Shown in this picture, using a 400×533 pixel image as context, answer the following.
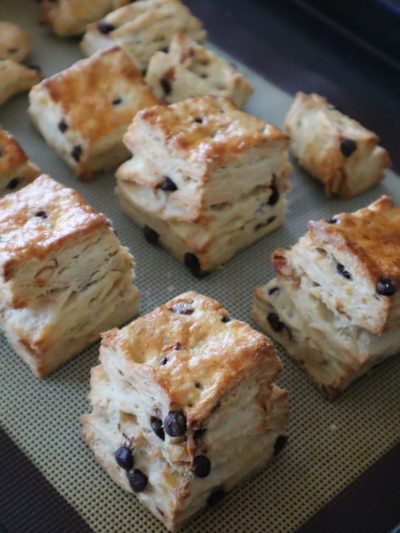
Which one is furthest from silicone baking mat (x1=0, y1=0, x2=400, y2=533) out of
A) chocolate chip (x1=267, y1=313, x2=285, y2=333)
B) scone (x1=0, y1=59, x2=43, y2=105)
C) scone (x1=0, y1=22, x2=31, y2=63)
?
scone (x1=0, y1=22, x2=31, y2=63)

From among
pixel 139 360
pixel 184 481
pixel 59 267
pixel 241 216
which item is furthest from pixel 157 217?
pixel 184 481

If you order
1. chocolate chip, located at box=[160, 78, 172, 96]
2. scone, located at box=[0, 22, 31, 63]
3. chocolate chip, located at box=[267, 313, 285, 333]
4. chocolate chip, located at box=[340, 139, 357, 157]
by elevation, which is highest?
scone, located at box=[0, 22, 31, 63]

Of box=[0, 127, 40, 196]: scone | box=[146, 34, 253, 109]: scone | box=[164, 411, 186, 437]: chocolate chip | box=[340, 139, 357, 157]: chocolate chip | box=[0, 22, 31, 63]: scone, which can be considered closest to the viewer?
box=[164, 411, 186, 437]: chocolate chip

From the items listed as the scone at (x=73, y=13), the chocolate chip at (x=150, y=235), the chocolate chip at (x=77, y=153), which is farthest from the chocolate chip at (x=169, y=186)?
the scone at (x=73, y=13)

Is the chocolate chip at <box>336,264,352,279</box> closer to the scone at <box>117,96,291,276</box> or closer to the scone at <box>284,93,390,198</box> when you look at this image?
the scone at <box>117,96,291,276</box>

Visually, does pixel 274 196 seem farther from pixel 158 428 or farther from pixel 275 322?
pixel 158 428

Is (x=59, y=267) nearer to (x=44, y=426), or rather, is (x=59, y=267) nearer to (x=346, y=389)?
(x=44, y=426)

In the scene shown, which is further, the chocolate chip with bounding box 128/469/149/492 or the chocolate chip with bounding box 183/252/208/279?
the chocolate chip with bounding box 183/252/208/279

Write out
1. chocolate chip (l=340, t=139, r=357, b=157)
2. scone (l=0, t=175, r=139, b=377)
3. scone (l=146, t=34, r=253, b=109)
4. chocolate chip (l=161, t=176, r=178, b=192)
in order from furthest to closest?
scone (l=146, t=34, r=253, b=109) → chocolate chip (l=340, t=139, r=357, b=157) → chocolate chip (l=161, t=176, r=178, b=192) → scone (l=0, t=175, r=139, b=377)
